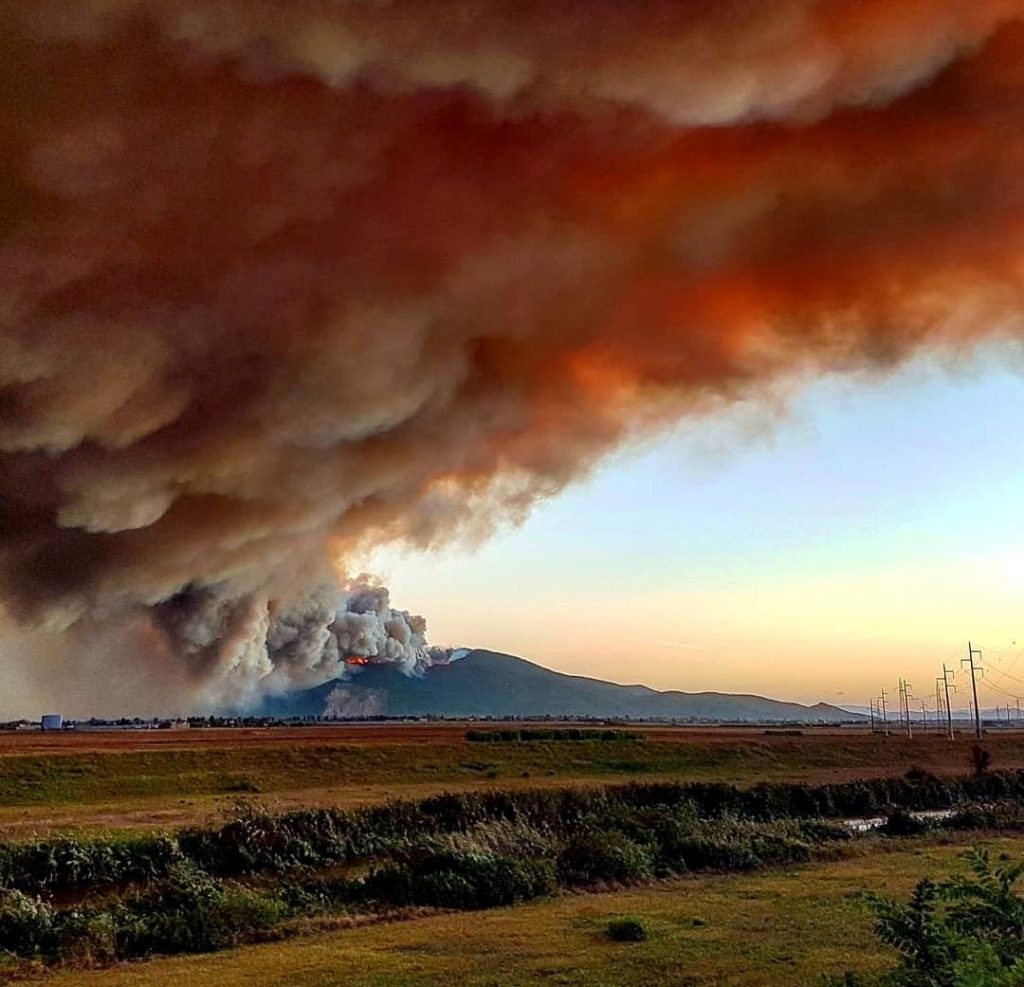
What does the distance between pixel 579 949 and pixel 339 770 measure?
37.5m

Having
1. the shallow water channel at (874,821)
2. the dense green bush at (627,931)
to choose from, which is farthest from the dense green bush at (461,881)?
the shallow water channel at (874,821)

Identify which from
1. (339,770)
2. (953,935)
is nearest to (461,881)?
(953,935)

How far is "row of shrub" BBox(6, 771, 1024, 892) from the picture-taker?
2500 cm

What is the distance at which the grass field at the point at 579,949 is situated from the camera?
53.1 ft

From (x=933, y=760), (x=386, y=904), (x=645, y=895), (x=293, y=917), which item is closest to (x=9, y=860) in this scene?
(x=293, y=917)

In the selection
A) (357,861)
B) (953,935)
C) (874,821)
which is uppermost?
(953,935)

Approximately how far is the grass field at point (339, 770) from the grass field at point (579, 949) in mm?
13161

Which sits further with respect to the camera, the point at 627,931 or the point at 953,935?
the point at 627,931

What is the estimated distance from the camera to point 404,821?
32.4 metres

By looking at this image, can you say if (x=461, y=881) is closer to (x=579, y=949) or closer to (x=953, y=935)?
(x=579, y=949)

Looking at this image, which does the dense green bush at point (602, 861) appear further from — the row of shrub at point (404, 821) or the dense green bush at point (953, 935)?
the dense green bush at point (953, 935)

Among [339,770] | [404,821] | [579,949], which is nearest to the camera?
[579,949]

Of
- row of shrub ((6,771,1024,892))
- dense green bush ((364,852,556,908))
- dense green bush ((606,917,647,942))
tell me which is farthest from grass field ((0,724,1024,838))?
dense green bush ((606,917,647,942))

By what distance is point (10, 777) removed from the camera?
4541 cm
